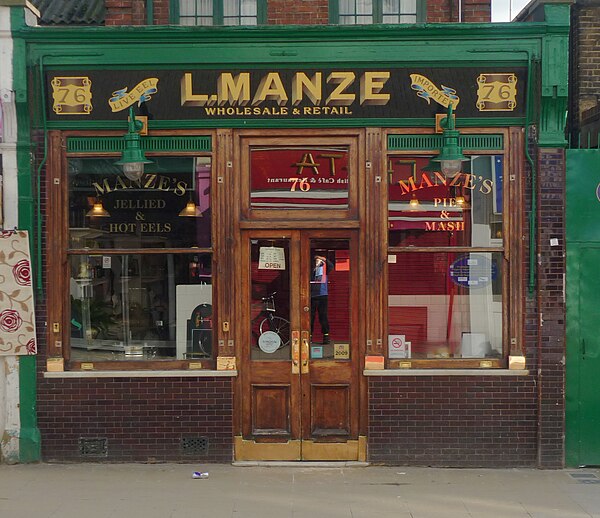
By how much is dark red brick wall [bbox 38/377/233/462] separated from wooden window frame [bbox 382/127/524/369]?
2.02 metres

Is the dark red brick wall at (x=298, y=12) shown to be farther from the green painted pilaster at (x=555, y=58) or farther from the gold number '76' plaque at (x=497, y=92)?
the green painted pilaster at (x=555, y=58)

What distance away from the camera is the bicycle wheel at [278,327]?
8477 millimetres

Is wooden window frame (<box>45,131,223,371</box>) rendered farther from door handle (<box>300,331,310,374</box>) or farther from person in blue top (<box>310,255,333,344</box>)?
person in blue top (<box>310,255,333,344</box>)

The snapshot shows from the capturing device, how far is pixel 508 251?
27.3ft

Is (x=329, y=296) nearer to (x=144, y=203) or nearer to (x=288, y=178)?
(x=288, y=178)

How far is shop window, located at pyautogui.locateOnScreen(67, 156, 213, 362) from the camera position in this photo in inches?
333

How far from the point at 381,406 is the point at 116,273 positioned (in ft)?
10.8

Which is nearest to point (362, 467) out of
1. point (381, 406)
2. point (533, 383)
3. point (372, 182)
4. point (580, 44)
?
point (381, 406)

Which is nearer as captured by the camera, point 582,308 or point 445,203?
point 582,308

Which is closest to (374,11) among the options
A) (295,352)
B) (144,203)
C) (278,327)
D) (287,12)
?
(287,12)

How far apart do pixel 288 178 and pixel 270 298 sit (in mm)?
1354

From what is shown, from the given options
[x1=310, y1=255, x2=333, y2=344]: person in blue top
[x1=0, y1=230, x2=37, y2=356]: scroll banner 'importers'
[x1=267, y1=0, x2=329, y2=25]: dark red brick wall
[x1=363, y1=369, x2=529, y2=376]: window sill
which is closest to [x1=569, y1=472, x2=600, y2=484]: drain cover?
[x1=363, y1=369, x2=529, y2=376]: window sill

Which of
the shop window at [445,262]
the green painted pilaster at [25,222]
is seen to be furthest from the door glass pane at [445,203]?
the green painted pilaster at [25,222]

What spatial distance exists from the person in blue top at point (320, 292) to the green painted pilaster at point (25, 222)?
3069 mm
